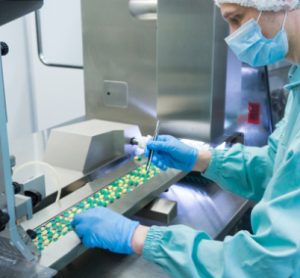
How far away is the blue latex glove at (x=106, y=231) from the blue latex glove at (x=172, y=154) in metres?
0.33

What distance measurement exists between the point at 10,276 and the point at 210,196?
77 centimetres

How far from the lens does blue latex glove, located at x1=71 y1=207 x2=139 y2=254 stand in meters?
0.87

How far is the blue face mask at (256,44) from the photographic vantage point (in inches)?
36.6

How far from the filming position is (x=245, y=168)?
46.5 inches

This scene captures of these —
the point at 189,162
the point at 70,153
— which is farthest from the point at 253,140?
the point at 70,153

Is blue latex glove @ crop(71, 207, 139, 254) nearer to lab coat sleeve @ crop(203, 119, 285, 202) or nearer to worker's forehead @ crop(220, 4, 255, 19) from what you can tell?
lab coat sleeve @ crop(203, 119, 285, 202)

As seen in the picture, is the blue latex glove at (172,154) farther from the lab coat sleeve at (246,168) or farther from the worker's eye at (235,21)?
the worker's eye at (235,21)

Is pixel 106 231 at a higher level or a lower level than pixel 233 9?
lower

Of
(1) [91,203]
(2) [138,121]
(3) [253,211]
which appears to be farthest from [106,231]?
(2) [138,121]

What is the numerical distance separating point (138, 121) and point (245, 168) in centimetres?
59

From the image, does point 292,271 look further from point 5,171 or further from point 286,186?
point 5,171

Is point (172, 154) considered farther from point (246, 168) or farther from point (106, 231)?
point (106, 231)

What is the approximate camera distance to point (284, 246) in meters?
0.71

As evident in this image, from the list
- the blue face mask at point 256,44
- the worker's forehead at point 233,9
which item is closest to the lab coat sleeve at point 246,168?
the blue face mask at point 256,44
